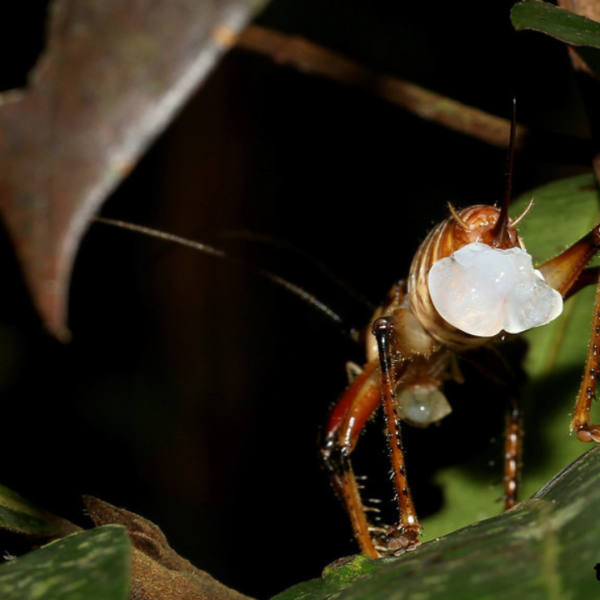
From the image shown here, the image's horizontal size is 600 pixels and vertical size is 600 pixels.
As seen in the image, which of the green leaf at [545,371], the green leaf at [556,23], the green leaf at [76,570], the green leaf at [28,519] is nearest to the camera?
the green leaf at [76,570]

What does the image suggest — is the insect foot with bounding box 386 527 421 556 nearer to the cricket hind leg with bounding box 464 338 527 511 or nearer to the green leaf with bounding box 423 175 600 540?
the green leaf with bounding box 423 175 600 540

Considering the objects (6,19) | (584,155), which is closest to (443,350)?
(584,155)

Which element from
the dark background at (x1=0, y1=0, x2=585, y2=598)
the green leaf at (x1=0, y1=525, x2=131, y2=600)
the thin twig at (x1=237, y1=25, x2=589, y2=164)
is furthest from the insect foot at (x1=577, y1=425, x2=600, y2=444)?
the dark background at (x1=0, y1=0, x2=585, y2=598)

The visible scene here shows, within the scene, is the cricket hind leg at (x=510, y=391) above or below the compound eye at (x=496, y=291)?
below

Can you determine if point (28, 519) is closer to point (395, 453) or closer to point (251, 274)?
point (395, 453)

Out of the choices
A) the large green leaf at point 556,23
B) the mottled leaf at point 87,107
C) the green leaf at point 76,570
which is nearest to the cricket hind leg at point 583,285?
the large green leaf at point 556,23

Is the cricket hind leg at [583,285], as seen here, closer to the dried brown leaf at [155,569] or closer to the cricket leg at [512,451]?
the cricket leg at [512,451]
